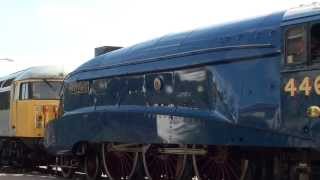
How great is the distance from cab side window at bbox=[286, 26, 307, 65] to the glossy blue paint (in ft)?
0.53

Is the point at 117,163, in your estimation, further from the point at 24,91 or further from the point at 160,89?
the point at 24,91

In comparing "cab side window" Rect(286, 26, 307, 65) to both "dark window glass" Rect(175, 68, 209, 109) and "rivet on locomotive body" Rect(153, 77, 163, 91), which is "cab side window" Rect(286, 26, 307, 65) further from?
"rivet on locomotive body" Rect(153, 77, 163, 91)

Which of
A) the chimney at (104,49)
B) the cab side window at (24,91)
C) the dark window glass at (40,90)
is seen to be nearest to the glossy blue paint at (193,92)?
the chimney at (104,49)

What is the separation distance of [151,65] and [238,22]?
2515 millimetres

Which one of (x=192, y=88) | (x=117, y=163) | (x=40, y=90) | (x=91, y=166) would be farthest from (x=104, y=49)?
(x=192, y=88)

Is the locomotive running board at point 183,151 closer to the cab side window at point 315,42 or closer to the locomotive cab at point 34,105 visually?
the cab side window at point 315,42

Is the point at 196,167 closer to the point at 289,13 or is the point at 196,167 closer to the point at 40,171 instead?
the point at 289,13

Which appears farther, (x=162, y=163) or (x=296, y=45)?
(x=162, y=163)

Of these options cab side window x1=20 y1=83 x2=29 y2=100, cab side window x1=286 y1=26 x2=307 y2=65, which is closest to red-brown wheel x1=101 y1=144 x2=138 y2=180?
cab side window x1=286 y1=26 x2=307 y2=65

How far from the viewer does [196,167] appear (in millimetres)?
12242

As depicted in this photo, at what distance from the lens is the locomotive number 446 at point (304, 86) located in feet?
30.1

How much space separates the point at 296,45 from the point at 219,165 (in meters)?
3.20

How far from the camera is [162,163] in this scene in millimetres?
13703

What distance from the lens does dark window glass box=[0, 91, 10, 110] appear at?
885 inches
